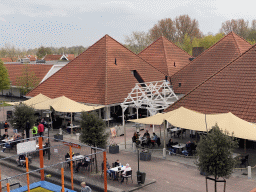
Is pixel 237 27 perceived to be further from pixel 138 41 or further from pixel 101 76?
A: pixel 101 76

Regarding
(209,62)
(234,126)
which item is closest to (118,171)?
(234,126)

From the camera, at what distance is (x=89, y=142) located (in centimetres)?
1806

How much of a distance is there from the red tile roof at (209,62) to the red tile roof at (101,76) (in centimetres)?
362

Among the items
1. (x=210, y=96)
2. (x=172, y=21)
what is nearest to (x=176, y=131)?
(x=210, y=96)

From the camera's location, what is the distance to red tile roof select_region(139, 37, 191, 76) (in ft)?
143

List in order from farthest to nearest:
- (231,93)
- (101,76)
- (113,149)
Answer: (101,76) → (231,93) → (113,149)

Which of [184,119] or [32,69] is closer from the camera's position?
[184,119]

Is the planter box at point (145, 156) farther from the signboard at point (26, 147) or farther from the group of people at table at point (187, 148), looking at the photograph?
the signboard at point (26, 147)

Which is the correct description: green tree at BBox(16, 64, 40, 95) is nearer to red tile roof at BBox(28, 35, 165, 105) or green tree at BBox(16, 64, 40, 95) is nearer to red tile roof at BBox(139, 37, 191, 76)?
red tile roof at BBox(28, 35, 165, 105)

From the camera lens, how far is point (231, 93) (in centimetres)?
2422

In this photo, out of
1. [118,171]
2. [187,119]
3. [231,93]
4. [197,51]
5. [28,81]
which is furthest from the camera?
[197,51]

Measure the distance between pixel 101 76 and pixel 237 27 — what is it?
267 ft

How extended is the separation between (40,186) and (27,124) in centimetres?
859

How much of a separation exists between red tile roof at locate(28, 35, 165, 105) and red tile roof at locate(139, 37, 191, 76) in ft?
9.28
